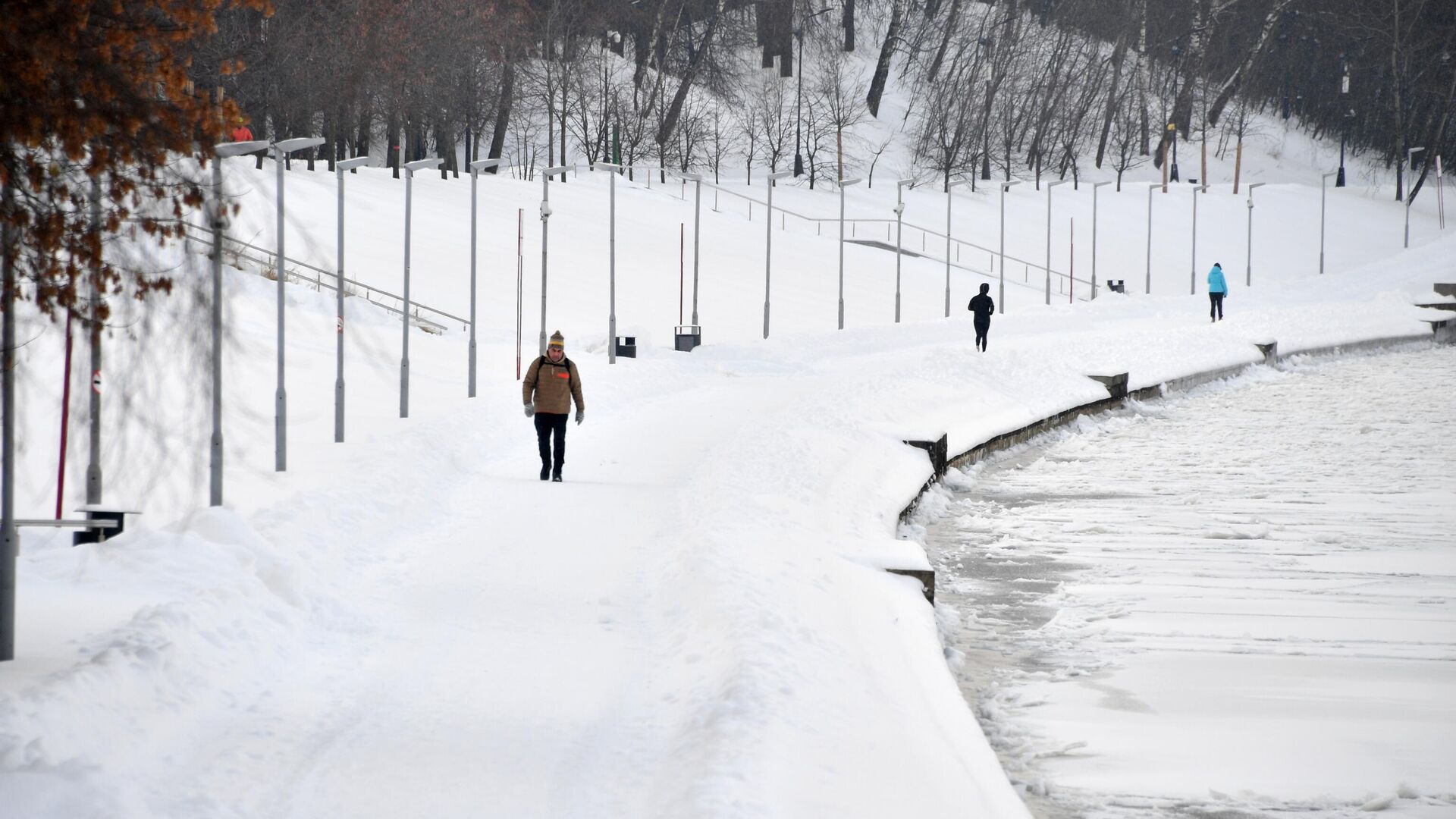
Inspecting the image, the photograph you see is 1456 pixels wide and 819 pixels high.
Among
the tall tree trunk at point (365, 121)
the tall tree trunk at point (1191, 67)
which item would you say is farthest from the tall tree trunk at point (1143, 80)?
Result: the tall tree trunk at point (365, 121)

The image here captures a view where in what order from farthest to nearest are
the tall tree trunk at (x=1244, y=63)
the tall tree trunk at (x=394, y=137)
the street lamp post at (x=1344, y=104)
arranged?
the tall tree trunk at (x=1244, y=63) → the street lamp post at (x=1344, y=104) → the tall tree trunk at (x=394, y=137)

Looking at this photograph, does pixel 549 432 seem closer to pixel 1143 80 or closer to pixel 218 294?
pixel 218 294

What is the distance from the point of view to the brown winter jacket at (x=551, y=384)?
18.0 metres

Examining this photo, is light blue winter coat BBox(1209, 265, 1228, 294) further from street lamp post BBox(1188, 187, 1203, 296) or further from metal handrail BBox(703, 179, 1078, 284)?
metal handrail BBox(703, 179, 1078, 284)

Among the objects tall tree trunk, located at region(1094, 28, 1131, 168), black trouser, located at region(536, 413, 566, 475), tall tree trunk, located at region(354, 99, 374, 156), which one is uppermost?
tall tree trunk, located at region(1094, 28, 1131, 168)

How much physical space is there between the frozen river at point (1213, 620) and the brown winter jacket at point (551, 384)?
4.70 m

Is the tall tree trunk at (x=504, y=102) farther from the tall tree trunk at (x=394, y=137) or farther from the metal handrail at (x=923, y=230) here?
the metal handrail at (x=923, y=230)

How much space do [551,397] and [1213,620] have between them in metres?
7.58

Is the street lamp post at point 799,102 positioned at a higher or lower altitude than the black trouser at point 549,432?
higher

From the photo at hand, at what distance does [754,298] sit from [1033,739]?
134 feet

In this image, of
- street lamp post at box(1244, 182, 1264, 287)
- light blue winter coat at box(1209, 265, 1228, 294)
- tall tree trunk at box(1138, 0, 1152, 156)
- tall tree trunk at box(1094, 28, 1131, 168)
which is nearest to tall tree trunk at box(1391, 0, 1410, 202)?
tall tree trunk at box(1138, 0, 1152, 156)

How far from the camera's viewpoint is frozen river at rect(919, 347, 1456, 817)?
406 inches

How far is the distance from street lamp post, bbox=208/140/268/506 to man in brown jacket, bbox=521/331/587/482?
366 centimetres

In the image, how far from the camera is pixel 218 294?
34.3ft
